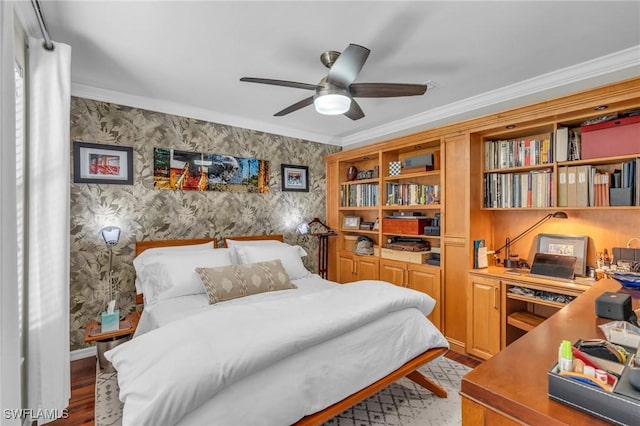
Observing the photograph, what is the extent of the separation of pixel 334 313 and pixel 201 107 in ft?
8.97

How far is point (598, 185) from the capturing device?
2.34 m

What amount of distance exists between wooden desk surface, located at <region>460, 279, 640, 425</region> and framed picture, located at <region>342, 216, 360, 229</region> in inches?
122

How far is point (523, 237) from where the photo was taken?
118 inches

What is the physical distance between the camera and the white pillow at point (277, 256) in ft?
10.4

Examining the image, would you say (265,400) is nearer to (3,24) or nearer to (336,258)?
(3,24)

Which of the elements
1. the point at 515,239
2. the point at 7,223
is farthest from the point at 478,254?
the point at 7,223

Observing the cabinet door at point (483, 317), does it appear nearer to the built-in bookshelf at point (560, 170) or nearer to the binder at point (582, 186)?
the built-in bookshelf at point (560, 170)

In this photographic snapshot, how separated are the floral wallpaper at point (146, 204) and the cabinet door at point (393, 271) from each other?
1281mm

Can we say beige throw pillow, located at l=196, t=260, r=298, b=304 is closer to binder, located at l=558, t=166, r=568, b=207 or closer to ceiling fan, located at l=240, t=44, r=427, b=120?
ceiling fan, located at l=240, t=44, r=427, b=120

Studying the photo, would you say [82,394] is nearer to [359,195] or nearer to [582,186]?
[359,195]

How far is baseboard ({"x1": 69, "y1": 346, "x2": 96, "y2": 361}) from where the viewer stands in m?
2.82

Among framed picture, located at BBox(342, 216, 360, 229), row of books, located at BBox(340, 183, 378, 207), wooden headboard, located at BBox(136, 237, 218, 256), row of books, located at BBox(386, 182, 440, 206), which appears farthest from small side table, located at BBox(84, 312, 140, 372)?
row of books, located at BBox(386, 182, 440, 206)

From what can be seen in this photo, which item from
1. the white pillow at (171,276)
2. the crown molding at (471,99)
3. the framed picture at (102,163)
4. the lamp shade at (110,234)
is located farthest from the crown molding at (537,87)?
the lamp shade at (110,234)

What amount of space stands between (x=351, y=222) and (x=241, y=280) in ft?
6.91
